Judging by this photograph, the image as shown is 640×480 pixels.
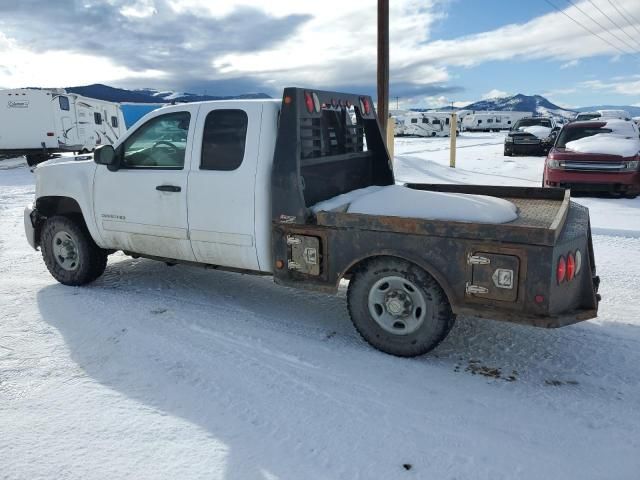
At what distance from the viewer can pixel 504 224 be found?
341 centimetres

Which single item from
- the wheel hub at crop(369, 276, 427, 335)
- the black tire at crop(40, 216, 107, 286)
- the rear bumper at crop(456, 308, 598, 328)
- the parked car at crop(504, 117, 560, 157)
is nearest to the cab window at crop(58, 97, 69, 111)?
the black tire at crop(40, 216, 107, 286)

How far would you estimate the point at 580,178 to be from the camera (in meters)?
10.7

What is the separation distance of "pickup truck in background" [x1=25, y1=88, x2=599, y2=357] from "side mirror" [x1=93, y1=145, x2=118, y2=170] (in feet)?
0.05

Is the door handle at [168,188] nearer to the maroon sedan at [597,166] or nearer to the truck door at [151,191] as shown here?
the truck door at [151,191]

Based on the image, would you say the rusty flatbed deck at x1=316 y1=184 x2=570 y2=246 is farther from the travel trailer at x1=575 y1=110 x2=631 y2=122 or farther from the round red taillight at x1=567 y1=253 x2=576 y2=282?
the travel trailer at x1=575 y1=110 x2=631 y2=122

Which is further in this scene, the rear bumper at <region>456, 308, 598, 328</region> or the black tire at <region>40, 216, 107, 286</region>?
the black tire at <region>40, 216, 107, 286</region>

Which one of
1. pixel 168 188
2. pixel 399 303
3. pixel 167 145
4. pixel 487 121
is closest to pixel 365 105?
pixel 167 145

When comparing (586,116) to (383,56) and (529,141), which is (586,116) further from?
(383,56)

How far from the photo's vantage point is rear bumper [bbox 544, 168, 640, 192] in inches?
408

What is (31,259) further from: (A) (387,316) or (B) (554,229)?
(B) (554,229)

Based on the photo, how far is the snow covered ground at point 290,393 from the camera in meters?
2.72

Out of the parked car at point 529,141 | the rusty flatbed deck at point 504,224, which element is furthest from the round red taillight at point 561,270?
the parked car at point 529,141

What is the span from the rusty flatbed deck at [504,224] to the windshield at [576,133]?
8002mm

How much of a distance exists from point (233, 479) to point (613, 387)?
2536 millimetres
